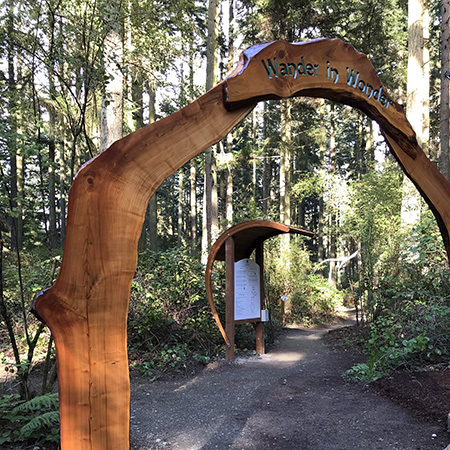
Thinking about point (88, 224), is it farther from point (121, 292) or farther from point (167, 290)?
point (167, 290)

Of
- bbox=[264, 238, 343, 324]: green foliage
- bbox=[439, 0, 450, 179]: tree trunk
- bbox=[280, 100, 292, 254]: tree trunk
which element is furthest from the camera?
bbox=[280, 100, 292, 254]: tree trunk

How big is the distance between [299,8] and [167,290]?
11212 millimetres

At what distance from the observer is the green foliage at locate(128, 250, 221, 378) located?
6.74 m

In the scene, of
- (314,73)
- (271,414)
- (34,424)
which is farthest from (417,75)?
(34,424)

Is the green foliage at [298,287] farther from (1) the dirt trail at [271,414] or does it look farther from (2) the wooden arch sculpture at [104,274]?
(2) the wooden arch sculpture at [104,274]

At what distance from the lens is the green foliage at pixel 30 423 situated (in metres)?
3.10

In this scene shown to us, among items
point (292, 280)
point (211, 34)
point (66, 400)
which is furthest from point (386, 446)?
point (211, 34)

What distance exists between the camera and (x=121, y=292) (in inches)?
67.7

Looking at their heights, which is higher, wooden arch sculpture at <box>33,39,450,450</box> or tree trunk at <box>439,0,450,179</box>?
tree trunk at <box>439,0,450,179</box>

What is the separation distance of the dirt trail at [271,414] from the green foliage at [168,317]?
2.36 feet

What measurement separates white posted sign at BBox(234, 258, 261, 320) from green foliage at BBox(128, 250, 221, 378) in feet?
2.56

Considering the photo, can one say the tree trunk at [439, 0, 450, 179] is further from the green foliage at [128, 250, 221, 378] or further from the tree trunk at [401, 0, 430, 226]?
the green foliage at [128, 250, 221, 378]

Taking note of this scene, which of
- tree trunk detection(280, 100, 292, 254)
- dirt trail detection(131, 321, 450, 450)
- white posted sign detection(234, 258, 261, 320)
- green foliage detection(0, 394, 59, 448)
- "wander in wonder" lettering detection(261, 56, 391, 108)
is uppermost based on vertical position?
tree trunk detection(280, 100, 292, 254)

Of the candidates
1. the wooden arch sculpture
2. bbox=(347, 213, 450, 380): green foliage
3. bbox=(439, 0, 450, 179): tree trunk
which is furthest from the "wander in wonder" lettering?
bbox=(439, 0, 450, 179): tree trunk
